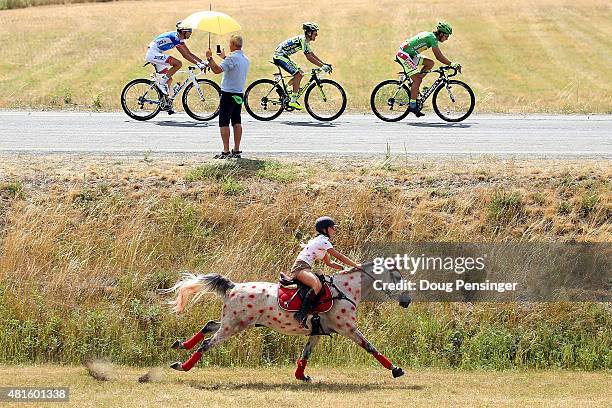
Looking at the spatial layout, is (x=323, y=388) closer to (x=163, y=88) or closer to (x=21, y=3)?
(x=163, y=88)

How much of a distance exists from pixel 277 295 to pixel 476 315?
13.6 ft

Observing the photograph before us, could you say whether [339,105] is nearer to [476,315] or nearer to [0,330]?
[476,315]

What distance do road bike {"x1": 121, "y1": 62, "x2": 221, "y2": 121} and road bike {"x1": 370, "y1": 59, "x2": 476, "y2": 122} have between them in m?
3.28

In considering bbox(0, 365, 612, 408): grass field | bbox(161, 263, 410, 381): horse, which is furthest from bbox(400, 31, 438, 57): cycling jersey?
bbox(161, 263, 410, 381): horse

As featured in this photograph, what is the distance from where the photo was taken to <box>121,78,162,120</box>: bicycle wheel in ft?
67.8

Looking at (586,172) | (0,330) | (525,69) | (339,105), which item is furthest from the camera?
(525,69)

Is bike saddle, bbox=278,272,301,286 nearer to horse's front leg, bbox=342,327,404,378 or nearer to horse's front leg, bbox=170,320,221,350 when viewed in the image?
horse's front leg, bbox=342,327,404,378

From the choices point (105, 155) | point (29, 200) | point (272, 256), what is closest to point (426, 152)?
point (272, 256)

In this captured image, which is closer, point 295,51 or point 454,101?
point 295,51

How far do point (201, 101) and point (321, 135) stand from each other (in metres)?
3.04

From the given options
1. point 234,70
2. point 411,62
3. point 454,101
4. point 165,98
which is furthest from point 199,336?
point 454,101

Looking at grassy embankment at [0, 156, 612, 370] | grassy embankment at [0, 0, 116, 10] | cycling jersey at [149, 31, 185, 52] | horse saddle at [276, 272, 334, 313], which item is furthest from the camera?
grassy embankment at [0, 0, 116, 10]

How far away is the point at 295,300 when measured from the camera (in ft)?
37.8

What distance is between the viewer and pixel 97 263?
15.1m
